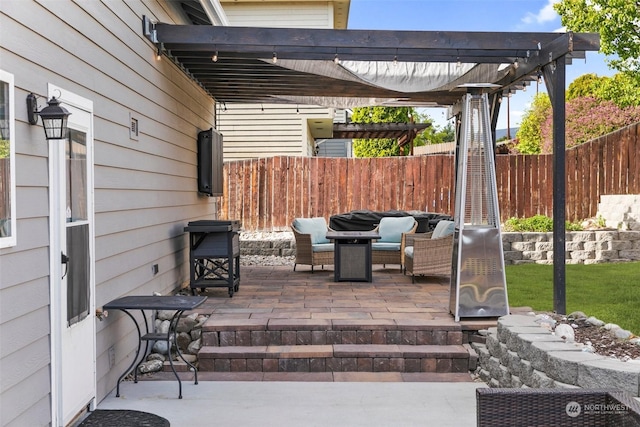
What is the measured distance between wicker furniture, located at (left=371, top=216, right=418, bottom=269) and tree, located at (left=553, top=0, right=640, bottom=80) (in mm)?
5788

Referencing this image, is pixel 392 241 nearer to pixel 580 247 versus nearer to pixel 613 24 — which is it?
pixel 580 247

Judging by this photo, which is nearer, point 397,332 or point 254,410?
point 254,410

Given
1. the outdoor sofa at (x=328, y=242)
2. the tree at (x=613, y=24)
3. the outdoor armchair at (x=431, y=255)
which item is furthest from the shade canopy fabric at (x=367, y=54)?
the tree at (x=613, y=24)

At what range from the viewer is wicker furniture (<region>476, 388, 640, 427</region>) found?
2578 mm

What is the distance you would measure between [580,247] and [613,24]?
4434 millimetres

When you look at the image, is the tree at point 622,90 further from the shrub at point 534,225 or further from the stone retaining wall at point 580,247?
the stone retaining wall at point 580,247

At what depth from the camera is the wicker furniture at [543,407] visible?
2.58 metres

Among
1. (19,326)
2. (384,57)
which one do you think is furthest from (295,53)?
(19,326)

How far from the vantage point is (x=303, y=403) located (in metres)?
4.68

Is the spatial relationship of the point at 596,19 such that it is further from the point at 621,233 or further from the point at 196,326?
the point at 196,326

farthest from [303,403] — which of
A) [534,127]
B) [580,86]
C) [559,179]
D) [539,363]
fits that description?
[534,127]

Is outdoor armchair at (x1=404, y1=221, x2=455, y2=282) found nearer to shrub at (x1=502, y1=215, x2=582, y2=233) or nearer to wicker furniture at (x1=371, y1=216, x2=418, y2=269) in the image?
wicker furniture at (x1=371, y1=216, x2=418, y2=269)

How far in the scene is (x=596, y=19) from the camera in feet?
42.1

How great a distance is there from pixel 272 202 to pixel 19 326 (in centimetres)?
1058
